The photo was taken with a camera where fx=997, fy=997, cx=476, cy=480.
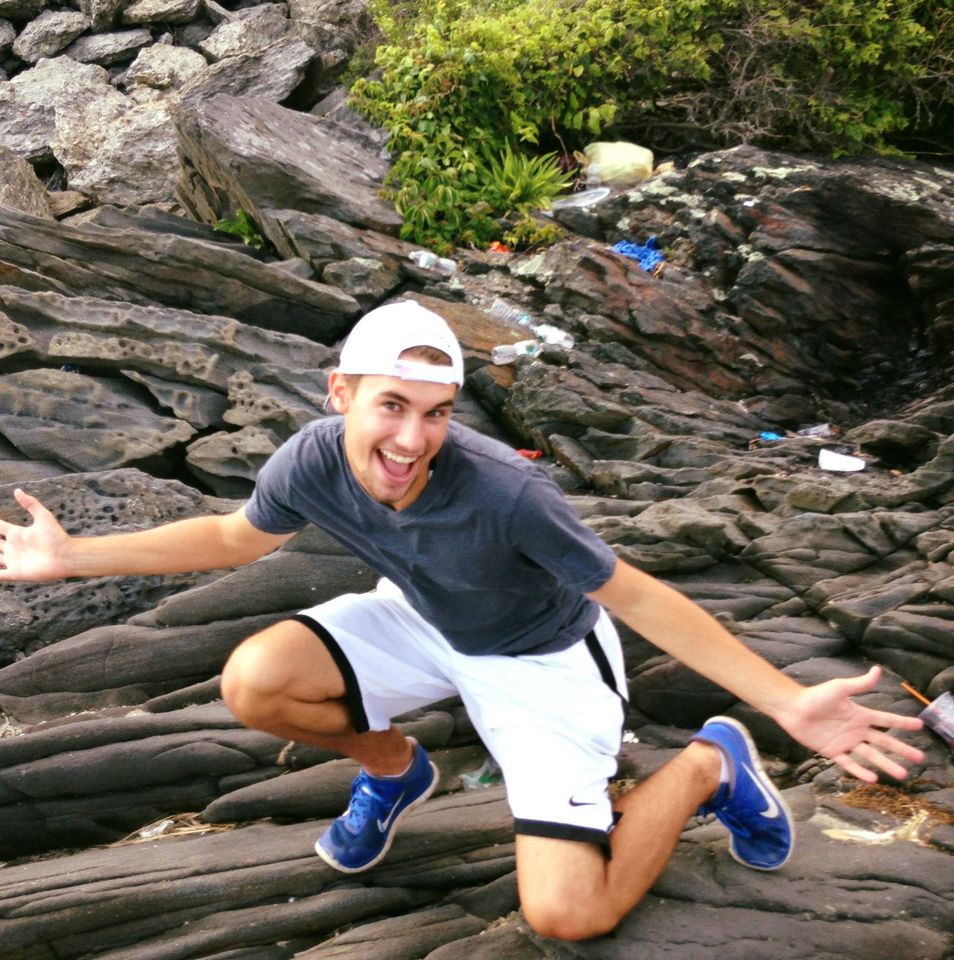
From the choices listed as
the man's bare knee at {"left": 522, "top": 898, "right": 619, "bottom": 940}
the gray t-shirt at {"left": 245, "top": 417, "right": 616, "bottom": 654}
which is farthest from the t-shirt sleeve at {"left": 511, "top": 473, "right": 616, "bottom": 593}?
the man's bare knee at {"left": 522, "top": 898, "right": 619, "bottom": 940}

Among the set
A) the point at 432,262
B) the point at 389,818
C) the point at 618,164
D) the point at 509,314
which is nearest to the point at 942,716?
the point at 389,818

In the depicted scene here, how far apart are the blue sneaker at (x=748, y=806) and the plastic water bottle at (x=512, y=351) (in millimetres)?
4524

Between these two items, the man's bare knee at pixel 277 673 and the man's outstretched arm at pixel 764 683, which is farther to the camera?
the man's bare knee at pixel 277 673

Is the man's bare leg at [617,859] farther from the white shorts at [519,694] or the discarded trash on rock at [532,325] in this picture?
the discarded trash on rock at [532,325]

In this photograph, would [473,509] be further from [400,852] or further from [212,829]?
[212,829]

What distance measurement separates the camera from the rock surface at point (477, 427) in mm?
3727

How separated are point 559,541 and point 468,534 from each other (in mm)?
312

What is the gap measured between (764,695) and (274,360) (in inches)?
203

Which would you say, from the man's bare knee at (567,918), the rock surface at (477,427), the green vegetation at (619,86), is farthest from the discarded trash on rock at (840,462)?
the man's bare knee at (567,918)

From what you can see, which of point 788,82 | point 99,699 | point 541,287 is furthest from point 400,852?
point 788,82

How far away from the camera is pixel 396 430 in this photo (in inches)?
124

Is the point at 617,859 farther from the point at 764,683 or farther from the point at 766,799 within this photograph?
the point at 764,683

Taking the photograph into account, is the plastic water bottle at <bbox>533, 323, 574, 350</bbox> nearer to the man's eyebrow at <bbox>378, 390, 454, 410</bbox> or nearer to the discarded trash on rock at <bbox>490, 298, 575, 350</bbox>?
the discarded trash on rock at <bbox>490, 298, 575, 350</bbox>

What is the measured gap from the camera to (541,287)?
8.72m
